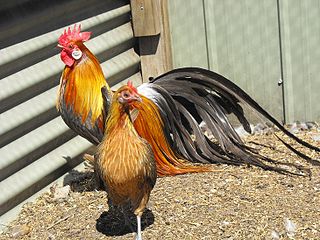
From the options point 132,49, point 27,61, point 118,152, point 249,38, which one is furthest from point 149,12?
point 118,152

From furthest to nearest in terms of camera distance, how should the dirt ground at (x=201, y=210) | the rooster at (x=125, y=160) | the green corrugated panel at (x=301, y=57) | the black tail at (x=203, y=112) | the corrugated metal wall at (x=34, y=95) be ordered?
the green corrugated panel at (x=301, y=57) → the black tail at (x=203, y=112) → the corrugated metal wall at (x=34, y=95) → the dirt ground at (x=201, y=210) → the rooster at (x=125, y=160)

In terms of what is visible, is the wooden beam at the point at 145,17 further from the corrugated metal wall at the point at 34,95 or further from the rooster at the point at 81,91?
the rooster at the point at 81,91

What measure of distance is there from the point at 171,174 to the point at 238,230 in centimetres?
103

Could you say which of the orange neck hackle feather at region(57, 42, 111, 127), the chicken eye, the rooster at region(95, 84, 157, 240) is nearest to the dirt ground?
the rooster at region(95, 84, 157, 240)

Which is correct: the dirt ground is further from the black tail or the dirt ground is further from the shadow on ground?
the black tail

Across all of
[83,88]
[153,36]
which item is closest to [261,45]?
[153,36]

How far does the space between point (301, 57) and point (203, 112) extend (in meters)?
1.19

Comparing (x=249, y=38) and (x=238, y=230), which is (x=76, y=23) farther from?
(x=238, y=230)

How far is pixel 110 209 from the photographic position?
17.0ft

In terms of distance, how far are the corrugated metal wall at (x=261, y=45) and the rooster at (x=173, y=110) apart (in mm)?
781

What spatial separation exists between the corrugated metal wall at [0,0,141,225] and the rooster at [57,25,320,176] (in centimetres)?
24

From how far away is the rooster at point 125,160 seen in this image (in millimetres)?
4375

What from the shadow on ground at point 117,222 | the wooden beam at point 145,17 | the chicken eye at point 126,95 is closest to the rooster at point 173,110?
the shadow on ground at point 117,222

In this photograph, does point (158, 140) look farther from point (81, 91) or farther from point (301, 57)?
point (301, 57)
